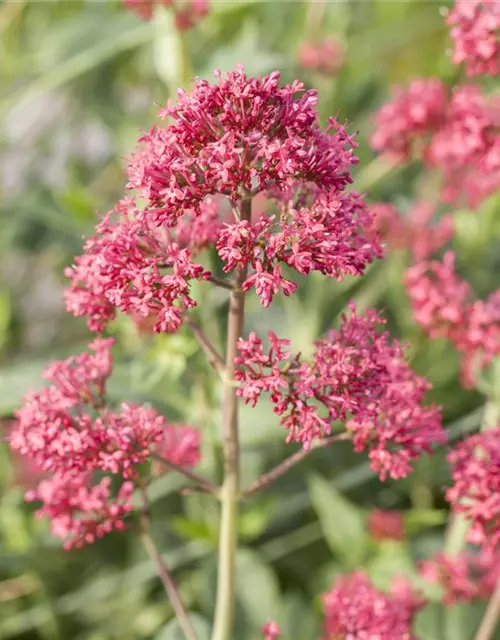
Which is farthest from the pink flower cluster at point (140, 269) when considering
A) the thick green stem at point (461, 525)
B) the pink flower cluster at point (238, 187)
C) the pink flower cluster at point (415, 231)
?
the pink flower cluster at point (415, 231)

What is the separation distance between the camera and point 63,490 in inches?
41.4

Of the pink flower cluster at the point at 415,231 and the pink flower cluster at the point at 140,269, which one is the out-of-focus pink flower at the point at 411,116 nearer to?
the pink flower cluster at the point at 415,231

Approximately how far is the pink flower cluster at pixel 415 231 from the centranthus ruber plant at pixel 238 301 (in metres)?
0.67

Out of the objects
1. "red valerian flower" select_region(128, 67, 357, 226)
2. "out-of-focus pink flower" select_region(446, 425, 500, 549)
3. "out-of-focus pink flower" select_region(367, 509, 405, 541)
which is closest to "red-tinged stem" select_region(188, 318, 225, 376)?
"red valerian flower" select_region(128, 67, 357, 226)

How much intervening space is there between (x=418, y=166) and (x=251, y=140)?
1.52m

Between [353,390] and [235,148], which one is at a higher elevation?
[235,148]

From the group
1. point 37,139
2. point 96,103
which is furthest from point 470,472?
point 37,139

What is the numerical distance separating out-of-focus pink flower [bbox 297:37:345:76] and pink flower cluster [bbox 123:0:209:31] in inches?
14.7

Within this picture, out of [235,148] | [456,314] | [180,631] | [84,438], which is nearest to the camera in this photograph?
[235,148]

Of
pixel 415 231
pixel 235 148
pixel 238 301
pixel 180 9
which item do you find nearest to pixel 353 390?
pixel 238 301

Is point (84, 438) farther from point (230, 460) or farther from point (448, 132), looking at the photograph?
point (448, 132)

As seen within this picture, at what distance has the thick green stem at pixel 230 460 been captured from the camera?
831mm

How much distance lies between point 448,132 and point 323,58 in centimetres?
59

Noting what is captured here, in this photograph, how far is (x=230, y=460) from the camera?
93 centimetres
